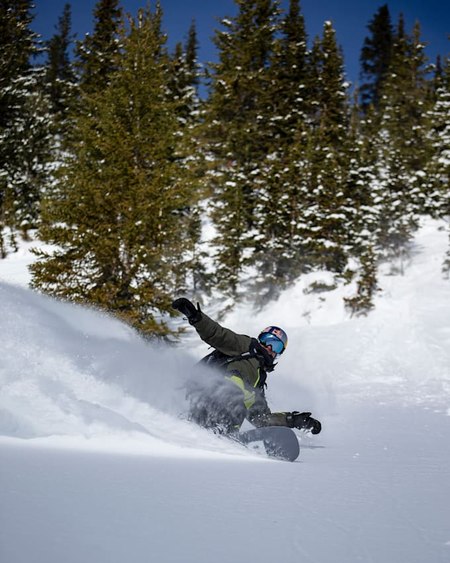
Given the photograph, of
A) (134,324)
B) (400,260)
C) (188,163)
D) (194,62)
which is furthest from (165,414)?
(194,62)

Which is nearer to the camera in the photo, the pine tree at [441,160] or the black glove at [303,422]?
the black glove at [303,422]

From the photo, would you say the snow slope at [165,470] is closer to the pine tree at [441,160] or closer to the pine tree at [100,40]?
the pine tree at [441,160]

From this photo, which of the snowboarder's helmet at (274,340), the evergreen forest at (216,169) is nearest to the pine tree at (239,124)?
the evergreen forest at (216,169)

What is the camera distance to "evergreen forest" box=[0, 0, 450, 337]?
1343cm

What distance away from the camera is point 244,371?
5.70 m

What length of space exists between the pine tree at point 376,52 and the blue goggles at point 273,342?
54.6 metres

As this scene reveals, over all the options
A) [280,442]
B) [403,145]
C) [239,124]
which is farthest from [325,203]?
[280,442]

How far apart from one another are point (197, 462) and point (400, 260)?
61.6 ft

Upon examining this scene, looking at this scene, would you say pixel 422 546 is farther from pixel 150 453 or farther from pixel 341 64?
pixel 341 64

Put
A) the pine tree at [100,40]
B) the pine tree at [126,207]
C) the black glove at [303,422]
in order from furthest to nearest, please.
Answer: the pine tree at [100,40] → the pine tree at [126,207] → the black glove at [303,422]

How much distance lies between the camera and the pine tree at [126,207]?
13.1 metres

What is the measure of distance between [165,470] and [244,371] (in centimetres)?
225

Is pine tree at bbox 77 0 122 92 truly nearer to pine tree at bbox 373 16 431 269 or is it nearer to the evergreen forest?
the evergreen forest

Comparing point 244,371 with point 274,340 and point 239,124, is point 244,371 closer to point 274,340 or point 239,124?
point 274,340
